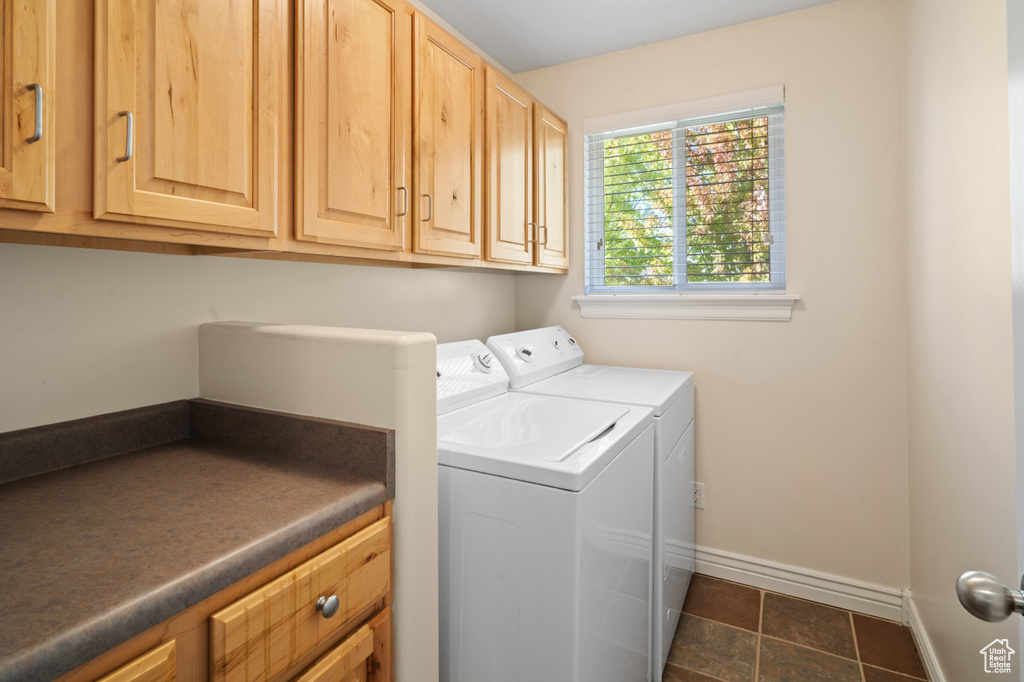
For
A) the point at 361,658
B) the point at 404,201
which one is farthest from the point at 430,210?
the point at 361,658

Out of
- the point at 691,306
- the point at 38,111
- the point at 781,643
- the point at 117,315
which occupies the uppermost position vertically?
the point at 38,111

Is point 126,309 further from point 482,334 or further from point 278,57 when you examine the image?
point 482,334

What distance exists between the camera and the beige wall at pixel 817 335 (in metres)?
2.08

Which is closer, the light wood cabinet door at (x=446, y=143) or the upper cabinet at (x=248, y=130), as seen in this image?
the upper cabinet at (x=248, y=130)

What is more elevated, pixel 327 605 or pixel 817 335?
pixel 817 335

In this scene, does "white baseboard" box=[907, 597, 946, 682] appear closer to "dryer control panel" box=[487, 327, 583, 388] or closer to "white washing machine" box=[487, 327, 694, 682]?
"white washing machine" box=[487, 327, 694, 682]

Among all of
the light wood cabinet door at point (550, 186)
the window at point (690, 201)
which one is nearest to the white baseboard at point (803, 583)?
the window at point (690, 201)

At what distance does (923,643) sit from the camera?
1.85m

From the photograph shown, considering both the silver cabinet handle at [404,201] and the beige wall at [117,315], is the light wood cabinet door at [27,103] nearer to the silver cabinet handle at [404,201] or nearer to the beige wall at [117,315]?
the beige wall at [117,315]

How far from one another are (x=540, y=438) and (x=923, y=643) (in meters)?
1.67

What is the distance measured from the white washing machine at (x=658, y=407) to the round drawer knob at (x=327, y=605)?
42.3 inches

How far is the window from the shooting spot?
7.59ft

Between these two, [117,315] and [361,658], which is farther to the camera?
[117,315]

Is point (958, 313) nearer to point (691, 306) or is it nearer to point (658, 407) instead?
point (658, 407)
